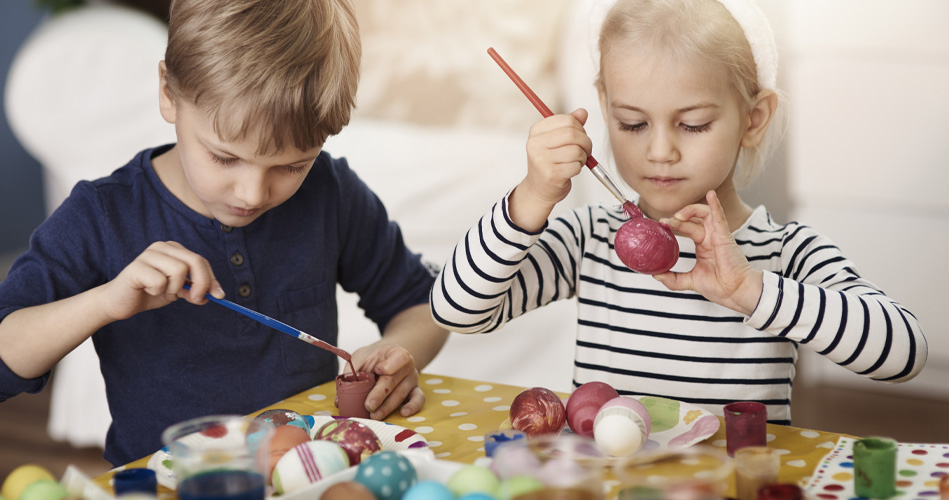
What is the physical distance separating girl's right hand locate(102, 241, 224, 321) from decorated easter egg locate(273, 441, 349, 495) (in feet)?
0.85

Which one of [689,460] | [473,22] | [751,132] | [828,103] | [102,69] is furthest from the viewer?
[473,22]

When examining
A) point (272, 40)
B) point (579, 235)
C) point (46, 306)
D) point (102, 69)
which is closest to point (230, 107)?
point (272, 40)

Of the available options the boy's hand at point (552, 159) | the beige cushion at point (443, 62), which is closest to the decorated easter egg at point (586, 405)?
the boy's hand at point (552, 159)

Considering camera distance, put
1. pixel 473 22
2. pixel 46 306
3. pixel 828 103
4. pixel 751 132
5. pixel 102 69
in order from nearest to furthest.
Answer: pixel 46 306
pixel 751 132
pixel 102 69
pixel 828 103
pixel 473 22

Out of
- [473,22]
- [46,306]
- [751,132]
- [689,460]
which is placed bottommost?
[689,460]

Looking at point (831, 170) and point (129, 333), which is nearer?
point (129, 333)

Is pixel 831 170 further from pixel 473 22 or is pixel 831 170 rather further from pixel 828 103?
pixel 473 22

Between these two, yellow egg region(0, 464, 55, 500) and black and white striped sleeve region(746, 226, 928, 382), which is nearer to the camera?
yellow egg region(0, 464, 55, 500)

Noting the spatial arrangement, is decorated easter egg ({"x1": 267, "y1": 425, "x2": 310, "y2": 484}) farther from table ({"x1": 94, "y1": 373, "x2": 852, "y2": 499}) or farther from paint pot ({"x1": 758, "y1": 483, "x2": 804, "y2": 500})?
paint pot ({"x1": 758, "y1": 483, "x2": 804, "y2": 500})

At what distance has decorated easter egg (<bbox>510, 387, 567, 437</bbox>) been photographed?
2.98 feet

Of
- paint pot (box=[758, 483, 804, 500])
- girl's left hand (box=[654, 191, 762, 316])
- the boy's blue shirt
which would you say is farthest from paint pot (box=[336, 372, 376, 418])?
paint pot (box=[758, 483, 804, 500])

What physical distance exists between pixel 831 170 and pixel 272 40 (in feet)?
6.42

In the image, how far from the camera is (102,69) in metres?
2.39

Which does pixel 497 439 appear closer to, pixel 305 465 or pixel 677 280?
pixel 305 465
